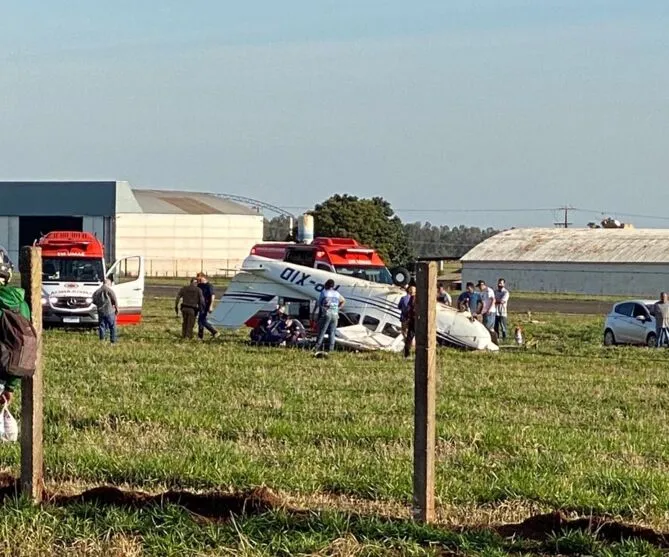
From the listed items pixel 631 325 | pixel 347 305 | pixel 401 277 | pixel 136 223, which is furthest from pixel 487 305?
pixel 136 223

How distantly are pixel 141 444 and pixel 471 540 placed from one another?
4646mm

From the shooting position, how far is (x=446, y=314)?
28.3 metres

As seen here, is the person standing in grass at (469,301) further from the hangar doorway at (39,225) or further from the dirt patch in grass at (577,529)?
the hangar doorway at (39,225)

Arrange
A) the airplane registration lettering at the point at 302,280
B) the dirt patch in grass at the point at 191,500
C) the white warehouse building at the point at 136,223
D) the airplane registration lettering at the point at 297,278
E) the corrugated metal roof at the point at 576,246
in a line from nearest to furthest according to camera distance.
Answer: the dirt patch in grass at the point at 191,500, the airplane registration lettering at the point at 297,278, the airplane registration lettering at the point at 302,280, the corrugated metal roof at the point at 576,246, the white warehouse building at the point at 136,223

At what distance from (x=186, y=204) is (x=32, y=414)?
88.7m

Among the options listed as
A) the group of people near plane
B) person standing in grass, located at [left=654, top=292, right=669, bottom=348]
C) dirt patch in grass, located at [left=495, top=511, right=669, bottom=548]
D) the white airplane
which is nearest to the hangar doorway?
the group of people near plane

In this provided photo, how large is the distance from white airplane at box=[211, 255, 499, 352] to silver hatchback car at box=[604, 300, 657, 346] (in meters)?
5.65

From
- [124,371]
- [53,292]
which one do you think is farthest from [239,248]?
[124,371]

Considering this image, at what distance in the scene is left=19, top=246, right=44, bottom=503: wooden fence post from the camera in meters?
8.17

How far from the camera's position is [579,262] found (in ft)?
261

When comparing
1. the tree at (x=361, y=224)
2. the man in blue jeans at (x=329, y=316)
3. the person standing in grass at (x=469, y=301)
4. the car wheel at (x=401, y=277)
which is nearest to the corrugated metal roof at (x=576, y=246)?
the tree at (x=361, y=224)

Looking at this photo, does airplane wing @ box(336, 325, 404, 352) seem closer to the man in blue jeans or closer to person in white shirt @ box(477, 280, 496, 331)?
the man in blue jeans

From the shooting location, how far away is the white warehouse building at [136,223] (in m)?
86.3

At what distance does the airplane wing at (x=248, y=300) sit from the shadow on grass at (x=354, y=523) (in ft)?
69.1
